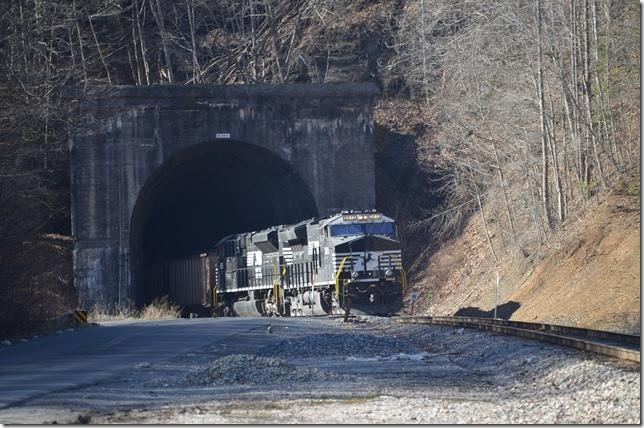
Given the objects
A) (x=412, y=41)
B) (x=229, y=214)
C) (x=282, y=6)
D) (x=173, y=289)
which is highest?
(x=282, y=6)

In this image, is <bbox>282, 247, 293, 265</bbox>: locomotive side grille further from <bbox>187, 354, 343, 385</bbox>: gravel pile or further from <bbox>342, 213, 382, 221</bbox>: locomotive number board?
<bbox>187, 354, 343, 385</bbox>: gravel pile

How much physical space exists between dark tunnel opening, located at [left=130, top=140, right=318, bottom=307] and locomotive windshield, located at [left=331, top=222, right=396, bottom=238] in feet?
26.6

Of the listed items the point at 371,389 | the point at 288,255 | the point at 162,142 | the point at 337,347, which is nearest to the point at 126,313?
the point at 162,142

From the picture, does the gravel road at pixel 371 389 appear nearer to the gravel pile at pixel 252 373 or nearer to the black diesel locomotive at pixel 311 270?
the gravel pile at pixel 252 373

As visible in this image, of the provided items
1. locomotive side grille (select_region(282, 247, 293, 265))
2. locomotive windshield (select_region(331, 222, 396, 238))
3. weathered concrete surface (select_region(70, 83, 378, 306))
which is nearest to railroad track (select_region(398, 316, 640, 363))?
locomotive windshield (select_region(331, 222, 396, 238))

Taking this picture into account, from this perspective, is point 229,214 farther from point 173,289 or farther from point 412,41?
point 412,41

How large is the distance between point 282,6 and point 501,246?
25264 mm

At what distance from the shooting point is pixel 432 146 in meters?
48.6

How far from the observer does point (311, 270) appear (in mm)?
36719

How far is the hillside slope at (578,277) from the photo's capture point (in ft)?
81.4

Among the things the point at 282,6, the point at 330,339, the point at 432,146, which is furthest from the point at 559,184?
the point at 282,6

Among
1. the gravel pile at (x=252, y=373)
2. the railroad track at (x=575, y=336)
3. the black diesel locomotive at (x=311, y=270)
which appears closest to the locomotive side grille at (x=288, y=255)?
the black diesel locomotive at (x=311, y=270)

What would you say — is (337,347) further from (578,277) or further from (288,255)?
(288,255)

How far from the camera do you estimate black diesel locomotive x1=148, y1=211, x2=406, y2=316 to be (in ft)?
114
